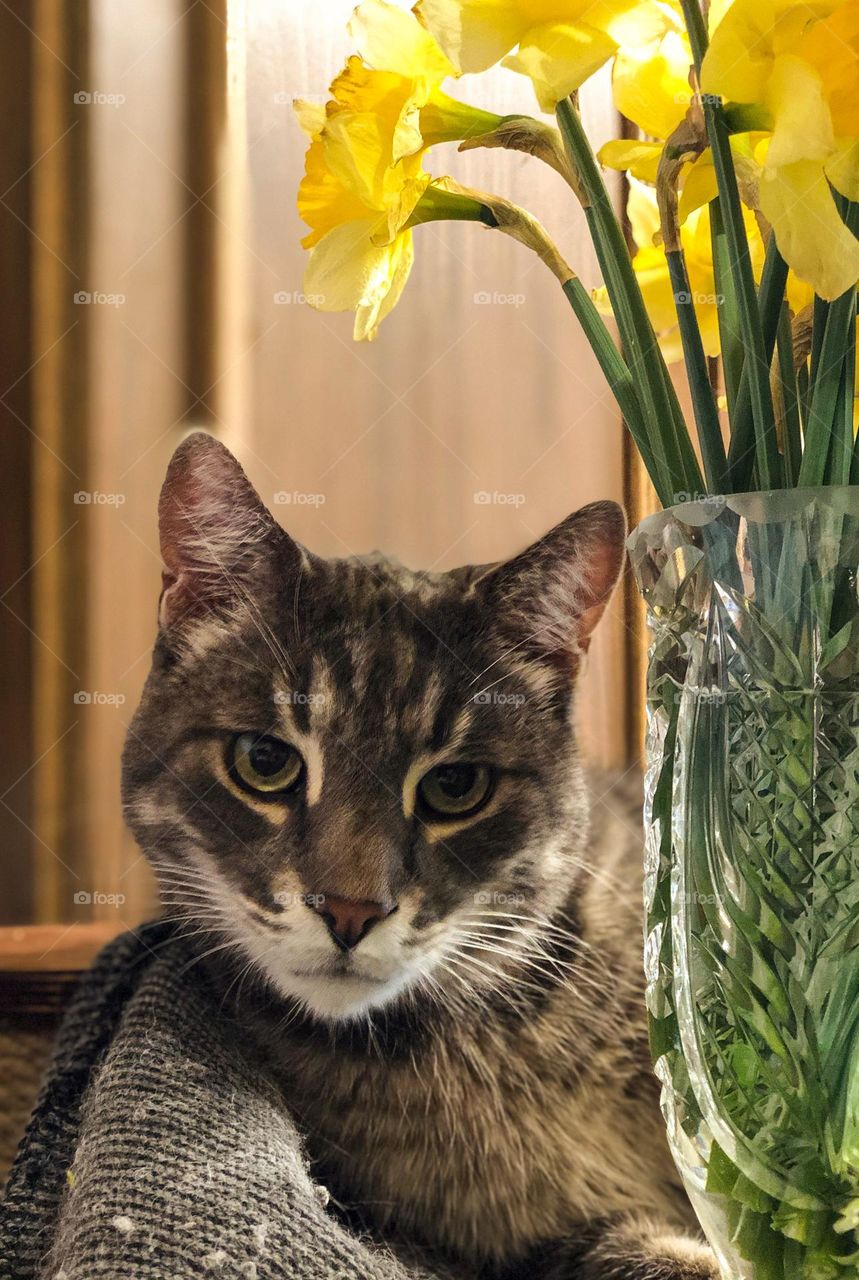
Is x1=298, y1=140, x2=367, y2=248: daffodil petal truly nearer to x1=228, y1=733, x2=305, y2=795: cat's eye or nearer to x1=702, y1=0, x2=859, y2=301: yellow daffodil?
x1=702, y1=0, x2=859, y2=301: yellow daffodil

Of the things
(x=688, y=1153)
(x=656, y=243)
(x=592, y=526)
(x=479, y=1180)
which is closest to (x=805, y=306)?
(x=656, y=243)

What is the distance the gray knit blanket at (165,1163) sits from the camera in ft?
1.88

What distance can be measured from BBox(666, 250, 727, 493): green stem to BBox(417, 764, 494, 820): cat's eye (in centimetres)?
33

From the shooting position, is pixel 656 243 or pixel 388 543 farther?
pixel 388 543

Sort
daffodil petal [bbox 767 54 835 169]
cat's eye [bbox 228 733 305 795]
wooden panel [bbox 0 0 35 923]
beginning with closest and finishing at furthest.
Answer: daffodil petal [bbox 767 54 835 169], cat's eye [bbox 228 733 305 795], wooden panel [bbox 0 0 35 923]

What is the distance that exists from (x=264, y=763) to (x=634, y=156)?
0.47m

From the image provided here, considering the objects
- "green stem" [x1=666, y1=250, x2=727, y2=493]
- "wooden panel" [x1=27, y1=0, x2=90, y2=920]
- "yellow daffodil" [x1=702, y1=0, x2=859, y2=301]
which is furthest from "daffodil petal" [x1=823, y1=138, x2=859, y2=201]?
"wooden panel" [x1=27, y1=0, x2=90, y2=920]

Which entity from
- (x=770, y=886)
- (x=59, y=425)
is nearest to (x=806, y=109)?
(x=770, y=886)

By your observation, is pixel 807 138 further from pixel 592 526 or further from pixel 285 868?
pixel 285 868

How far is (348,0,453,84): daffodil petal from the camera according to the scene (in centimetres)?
56

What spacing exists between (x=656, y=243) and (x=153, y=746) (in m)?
0.50

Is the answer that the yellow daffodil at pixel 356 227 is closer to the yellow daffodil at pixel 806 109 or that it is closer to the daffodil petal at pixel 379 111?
the daffodil petal at pixel 379 111

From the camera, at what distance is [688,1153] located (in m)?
0.53

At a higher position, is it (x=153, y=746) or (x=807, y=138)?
(x=807, y=138)
